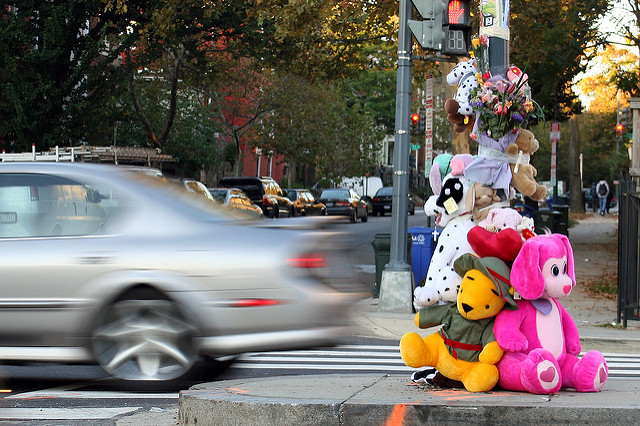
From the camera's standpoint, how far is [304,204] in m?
40.0

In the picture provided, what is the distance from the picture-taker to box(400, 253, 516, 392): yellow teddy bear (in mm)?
5434

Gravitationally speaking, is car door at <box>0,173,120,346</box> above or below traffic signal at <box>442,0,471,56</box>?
below

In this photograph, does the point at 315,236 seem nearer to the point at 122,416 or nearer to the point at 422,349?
the point at 422,349

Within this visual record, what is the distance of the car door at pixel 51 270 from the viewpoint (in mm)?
6414

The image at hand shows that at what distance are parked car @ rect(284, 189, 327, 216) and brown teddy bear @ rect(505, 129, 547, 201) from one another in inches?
1256

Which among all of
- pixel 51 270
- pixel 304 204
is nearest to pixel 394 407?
pixel 51 270

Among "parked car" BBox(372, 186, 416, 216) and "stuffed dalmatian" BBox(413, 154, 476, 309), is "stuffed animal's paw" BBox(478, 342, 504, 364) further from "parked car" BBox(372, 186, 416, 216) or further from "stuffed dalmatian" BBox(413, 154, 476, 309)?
"parked car" BBox(372, 186, 416, 216)

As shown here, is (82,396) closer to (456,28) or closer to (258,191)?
(456,28)

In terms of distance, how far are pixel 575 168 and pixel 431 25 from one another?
38231 millimetres

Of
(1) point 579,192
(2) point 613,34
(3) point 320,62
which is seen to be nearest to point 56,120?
(3) point 320,62

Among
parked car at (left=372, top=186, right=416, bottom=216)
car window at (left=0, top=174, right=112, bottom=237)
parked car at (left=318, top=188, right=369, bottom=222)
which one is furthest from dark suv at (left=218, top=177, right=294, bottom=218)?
car window at (left=0, top=174, right=112, bottom=237)

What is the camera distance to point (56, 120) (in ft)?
86.9

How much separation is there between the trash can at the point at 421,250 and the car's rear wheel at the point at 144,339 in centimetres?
678

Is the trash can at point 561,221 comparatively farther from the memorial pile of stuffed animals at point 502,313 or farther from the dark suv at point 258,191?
the dark suv at point 258,191
